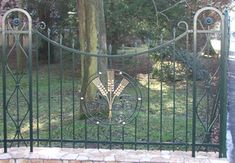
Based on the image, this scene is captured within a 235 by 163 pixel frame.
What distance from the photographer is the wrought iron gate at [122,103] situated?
4891 millimetres

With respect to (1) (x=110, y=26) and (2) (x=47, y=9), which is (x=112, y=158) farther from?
(2) (x=47, y=9)

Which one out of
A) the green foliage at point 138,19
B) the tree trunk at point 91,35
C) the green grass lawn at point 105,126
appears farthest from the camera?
the green foliage at point 138,19

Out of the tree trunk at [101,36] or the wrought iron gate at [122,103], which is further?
the tree trunk at [101,36]

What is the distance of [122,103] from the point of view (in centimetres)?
548

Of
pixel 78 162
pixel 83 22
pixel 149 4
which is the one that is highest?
pixel 149 4

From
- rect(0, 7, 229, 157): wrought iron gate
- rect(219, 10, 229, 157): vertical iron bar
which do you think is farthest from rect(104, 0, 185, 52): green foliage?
rect(219, 10, 229, 157): vertical iron bar

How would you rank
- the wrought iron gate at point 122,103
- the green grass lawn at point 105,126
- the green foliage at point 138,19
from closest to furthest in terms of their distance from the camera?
the wrought iron gate at point 122,103
the green grass lawn at point 105,126
the green foliage at point 138,19

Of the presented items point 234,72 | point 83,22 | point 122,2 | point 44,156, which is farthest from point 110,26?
point 44,156

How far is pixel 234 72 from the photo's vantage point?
57.2ft

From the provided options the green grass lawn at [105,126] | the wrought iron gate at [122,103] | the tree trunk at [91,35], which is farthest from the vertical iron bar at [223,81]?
the tree trunk at [91,35]

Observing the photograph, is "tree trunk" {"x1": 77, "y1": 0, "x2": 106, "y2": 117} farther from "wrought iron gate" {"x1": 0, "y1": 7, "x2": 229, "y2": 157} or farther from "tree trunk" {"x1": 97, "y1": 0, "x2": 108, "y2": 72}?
"wrought iron gate" {"x1": 0, "y1": 7, "x2": 229, "y2": 157}

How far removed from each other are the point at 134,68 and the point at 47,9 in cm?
471

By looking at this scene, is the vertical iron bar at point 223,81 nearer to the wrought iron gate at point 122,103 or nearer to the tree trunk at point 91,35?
the wrought iron gate at point 122,103

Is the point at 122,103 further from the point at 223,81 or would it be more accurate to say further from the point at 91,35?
the point at 91,35
